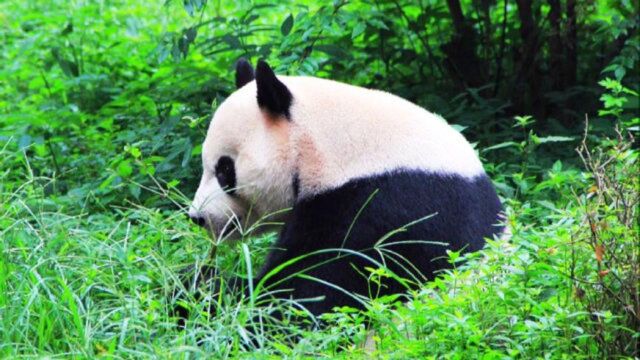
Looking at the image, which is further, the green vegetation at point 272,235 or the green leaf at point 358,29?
the green leaf at point 358,29

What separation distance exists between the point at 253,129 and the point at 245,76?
0.57 metres

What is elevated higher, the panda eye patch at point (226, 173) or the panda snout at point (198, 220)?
the panda eye patch at point (226, 173)

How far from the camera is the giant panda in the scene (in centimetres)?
404

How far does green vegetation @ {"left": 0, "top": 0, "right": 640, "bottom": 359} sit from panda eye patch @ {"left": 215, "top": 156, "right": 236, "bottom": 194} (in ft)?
0.79

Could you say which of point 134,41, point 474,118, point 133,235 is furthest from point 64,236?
point 134,41

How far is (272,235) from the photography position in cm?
516

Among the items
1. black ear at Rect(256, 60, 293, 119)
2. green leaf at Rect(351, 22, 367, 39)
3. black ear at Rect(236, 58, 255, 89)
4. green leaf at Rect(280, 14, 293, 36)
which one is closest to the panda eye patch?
black ear at Rect(256, 60, 293, 119)

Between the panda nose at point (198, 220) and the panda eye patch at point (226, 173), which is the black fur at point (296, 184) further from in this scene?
the panda nose at point (198, 220)

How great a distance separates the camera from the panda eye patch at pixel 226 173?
445 cm

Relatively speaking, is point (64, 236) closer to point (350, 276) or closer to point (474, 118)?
point (350, 276)

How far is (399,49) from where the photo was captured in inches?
284

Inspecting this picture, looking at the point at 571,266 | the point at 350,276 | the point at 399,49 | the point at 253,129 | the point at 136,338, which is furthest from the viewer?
the point at 399,49

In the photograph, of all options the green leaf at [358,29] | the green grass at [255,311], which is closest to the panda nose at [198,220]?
the green grass at [255,311]

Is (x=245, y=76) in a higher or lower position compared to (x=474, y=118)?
higher
